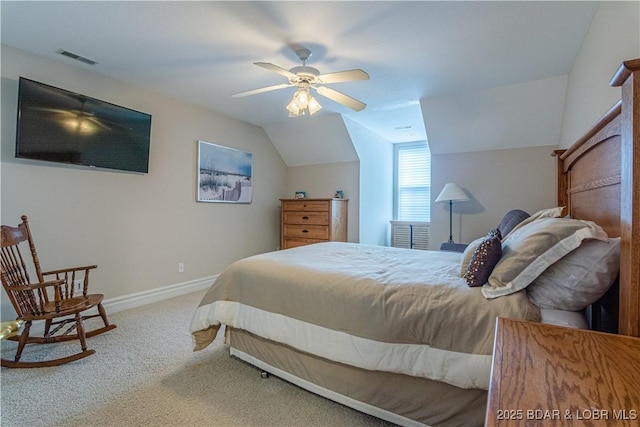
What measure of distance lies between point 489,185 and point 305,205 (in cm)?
255

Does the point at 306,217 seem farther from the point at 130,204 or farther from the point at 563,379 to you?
the point at 563,379

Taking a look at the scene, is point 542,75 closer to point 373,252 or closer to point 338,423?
point 373,252

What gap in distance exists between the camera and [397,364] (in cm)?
134

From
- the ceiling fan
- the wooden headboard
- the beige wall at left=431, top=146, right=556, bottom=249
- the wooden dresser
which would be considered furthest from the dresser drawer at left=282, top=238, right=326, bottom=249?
the wooden headboard

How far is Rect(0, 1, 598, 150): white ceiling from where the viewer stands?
1.89m

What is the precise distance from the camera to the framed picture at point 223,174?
386cm

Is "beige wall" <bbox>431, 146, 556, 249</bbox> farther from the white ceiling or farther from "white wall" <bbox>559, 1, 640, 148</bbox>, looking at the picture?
the white ceiling

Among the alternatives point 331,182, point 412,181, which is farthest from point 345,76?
point 412,181

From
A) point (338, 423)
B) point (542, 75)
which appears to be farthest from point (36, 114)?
point (542, 75)

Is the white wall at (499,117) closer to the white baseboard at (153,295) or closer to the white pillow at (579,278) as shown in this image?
the white pillow at (579,278)

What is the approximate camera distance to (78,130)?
2.63 meters

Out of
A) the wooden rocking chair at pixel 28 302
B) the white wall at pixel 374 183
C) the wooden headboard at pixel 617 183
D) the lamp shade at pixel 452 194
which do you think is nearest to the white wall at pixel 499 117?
the lamp shade at pixel 452 194

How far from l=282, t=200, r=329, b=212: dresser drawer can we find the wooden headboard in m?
2.81

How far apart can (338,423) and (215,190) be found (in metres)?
3.28
